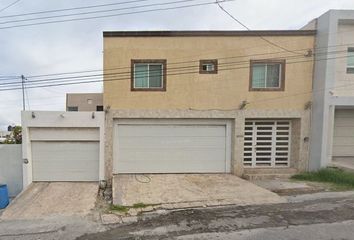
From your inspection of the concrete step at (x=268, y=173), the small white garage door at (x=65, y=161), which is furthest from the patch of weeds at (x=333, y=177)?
the small white garage door at (x=65, y=161)

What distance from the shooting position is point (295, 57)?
11711 millimetres

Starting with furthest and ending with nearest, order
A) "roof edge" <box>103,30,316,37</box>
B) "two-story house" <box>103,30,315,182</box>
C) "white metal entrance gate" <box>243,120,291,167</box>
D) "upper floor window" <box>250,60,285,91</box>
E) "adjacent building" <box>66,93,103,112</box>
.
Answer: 1. "adjacent building" <box>66,93,103,112</box>
2. "white metal entrance gate" <box>243,120,291,167</box>
3. "upper floor window" <box>250,60,285,91</box>
4. "two-story house" <box>103,30,315,182</box>
5. "roof edge" <box>103,30,316,37</box>

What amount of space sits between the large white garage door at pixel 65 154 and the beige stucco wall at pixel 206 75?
1.83 meters

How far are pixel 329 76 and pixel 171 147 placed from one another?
7125 mm

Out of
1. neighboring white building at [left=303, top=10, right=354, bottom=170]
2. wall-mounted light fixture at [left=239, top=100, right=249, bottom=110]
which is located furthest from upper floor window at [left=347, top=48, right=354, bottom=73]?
wall-mounted light fixture at [left=239, top=100, right=249, bottom=110]

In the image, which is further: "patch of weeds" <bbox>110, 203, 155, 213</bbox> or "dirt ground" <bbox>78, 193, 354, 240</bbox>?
"patch of weeds" <bbox>110, 203, 155, 213</bbox>

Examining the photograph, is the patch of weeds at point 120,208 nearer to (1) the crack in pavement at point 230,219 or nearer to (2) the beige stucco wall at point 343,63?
(1) the crack in pavement at point 230,219

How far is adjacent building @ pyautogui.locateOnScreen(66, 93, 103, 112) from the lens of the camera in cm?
3039

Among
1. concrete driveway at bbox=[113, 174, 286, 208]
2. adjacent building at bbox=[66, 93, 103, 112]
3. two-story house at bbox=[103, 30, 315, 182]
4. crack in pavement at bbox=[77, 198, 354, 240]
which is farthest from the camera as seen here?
adjacent building at bbox=[66, 93, 103, 112]

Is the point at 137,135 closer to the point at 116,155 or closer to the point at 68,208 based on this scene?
the point at 116,155

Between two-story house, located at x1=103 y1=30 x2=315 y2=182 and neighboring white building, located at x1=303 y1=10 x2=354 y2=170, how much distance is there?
1.22 feet

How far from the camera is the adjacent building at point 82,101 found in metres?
30.4

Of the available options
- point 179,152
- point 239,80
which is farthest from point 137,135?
point 239,80

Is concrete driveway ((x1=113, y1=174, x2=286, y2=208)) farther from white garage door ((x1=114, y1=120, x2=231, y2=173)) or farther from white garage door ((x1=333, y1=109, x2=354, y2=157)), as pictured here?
white garage door ((x1=333, y1=109, x2=354, y2=157))
